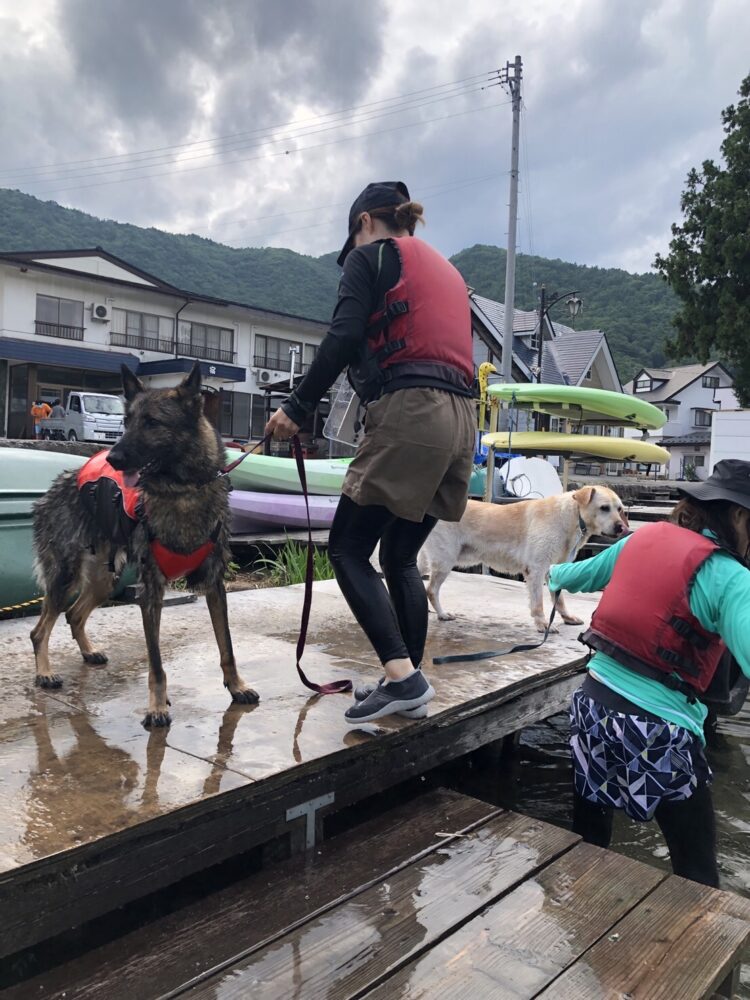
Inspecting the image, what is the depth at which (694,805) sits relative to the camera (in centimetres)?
241

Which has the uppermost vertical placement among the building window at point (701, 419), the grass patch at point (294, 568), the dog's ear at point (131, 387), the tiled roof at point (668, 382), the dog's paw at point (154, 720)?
the tiled roof at point (668, 382)

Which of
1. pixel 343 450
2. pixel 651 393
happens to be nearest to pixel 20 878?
pixel 343 450

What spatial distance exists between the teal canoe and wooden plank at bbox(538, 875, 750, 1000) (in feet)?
32.4

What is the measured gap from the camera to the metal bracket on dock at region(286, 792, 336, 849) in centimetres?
247

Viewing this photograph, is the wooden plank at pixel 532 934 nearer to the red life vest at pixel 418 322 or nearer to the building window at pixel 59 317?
the red life vest at pixel 418 322

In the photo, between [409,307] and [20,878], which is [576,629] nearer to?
[409,307]

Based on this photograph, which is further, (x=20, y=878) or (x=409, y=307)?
(x=409, y=307)

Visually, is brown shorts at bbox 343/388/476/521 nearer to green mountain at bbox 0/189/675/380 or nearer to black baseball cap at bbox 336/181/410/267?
black baseball cap at bbox 336/181/410/267

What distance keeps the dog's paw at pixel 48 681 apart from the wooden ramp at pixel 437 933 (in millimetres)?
1408

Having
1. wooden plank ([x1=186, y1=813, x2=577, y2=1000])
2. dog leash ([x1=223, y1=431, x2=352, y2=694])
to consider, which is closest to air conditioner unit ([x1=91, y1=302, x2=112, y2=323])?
dog leash ([x1=223, y1=431, x2=352, y2=694])

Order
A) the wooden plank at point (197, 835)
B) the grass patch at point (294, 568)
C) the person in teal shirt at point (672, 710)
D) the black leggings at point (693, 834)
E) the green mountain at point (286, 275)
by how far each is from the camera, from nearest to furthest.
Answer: the wooden plank at point (197, 835)
the person in teal shirt at point (672, 710)
the black leggings at point (693, 834)
the grass patch at point (294, 568)
the green mountain at point (286, 275)

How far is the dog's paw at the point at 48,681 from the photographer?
3168 millimetres

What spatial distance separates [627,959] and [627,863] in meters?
0.55

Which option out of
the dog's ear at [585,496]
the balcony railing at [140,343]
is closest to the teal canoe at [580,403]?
the dog's ear at [585,496]
